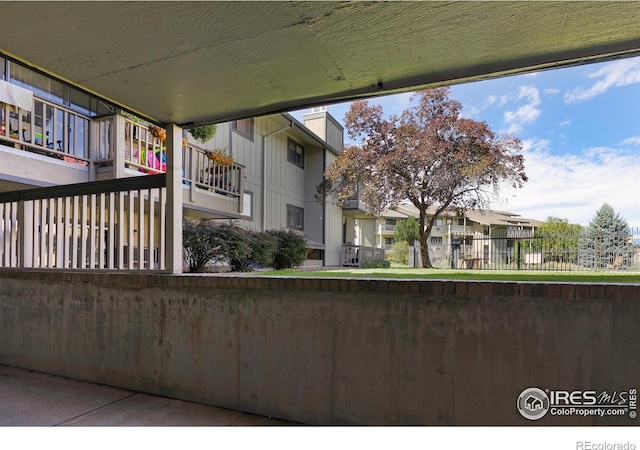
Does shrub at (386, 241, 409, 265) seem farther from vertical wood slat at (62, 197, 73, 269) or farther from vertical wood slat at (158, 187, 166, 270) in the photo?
vertical wood slat at (158, 187, 166, 270)

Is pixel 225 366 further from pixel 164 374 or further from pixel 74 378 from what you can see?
pixel 74 378

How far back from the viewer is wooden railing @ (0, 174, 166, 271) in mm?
4035

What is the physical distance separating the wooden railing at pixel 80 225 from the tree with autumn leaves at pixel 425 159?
1144 cm

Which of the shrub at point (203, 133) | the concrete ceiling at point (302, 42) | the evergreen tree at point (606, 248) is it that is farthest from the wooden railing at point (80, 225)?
the evergreen tree at point (606, 248)

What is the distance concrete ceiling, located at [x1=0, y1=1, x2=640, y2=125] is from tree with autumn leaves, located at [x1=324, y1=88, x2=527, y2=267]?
11394 millimetres

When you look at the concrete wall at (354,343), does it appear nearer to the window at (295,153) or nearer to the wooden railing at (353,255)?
the window at (295,153)

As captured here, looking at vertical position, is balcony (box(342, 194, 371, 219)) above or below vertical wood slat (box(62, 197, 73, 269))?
above

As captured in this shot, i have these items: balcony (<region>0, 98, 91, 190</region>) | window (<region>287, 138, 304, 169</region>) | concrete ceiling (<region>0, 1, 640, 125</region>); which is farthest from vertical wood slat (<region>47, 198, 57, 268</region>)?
window (<region>287, 138, 304, 169</region>)

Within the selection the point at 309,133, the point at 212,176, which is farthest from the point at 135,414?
the point at 309,133

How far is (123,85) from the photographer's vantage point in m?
3.45

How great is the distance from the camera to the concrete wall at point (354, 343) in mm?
2469

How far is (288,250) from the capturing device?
29.9 ft

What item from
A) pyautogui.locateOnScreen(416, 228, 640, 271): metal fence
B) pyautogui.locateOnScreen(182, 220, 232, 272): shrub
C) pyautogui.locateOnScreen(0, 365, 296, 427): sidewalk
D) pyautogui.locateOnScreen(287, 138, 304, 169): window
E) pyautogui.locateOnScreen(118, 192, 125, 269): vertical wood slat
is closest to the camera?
pyautogui.locateOnScreen(0, 365, 296, 427): sidewalk

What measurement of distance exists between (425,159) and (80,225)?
12.0 meters
